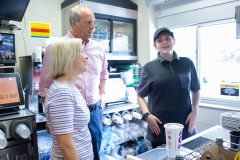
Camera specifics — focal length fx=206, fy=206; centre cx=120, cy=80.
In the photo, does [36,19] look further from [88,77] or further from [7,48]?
[88,77]

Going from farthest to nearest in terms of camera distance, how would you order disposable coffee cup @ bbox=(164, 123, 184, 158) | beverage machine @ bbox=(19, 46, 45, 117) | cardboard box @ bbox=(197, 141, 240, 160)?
beverage machine @ bbox=(19, 46, 45, 117) → disposable coffee cup @ bbox=(164, 123, 184, 158) → cardboard box @ bbox=(197, 141, 240, 160)

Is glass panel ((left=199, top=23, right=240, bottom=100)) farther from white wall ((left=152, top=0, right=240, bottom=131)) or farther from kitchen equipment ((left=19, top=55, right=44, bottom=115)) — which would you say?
kitchen equipment ((left=19, top=55, right=44, bottom=115))

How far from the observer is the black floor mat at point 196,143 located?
1.05 metres

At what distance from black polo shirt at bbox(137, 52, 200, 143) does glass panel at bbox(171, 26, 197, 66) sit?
101 centimetres

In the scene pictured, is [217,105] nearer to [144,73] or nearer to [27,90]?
[144,73]

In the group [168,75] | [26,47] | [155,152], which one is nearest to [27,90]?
[26,47]

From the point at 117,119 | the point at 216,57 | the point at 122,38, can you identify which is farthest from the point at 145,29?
the point at 117,119

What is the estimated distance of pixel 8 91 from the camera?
1.55m

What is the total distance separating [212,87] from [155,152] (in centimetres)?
172

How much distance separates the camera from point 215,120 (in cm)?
222

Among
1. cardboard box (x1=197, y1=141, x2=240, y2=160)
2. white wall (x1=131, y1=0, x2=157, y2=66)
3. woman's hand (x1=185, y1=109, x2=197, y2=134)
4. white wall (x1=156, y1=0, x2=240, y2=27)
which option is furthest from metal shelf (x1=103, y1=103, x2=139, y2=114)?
cardboard box (x1=197, y1=141, x2=240, y2=160)

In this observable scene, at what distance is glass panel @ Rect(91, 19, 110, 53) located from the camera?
252 centimetres

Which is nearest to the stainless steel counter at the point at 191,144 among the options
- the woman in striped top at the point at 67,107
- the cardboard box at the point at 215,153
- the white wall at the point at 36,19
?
the cardboard box at the point at 215,153

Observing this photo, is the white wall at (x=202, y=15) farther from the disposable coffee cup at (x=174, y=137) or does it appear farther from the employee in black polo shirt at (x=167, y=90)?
the disposable coffee cup at (x=174, y=137)
